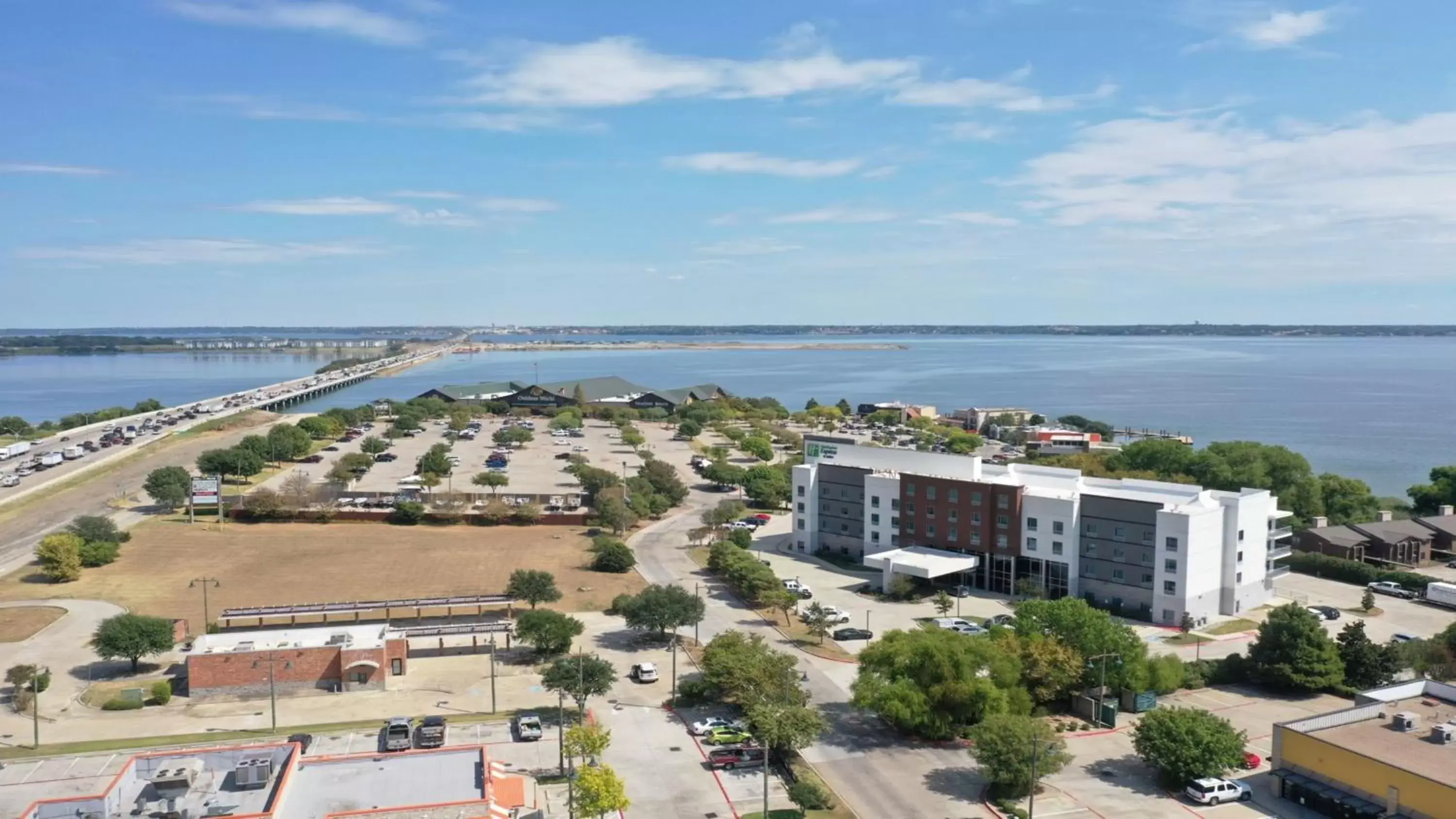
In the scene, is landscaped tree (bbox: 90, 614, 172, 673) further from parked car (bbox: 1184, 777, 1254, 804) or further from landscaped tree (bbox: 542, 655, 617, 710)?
parked car (bbox: 1184, 777, 1254, 804)

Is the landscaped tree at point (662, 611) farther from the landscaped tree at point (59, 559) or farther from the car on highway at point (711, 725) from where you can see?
the landscaped tree at point (59, 559)

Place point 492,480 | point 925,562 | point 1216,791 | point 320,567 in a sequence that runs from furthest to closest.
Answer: point 492,480 → point 320,567 → point 925,562 → point 1216,791

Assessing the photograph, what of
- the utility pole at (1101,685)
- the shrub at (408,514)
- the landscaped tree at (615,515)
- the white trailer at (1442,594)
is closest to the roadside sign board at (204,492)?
the shrub at (408,514)

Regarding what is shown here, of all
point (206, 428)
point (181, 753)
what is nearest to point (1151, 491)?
point (181, 753)

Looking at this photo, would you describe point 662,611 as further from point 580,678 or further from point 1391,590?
point 1391,590

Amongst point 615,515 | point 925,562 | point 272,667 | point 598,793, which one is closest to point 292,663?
point 272,667

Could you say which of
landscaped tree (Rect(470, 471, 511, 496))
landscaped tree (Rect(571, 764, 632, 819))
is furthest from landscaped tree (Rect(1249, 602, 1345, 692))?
landscaped tree (Rect(470, 471, 511, 496))

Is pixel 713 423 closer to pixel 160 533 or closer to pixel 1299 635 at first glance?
pixel 160 533
